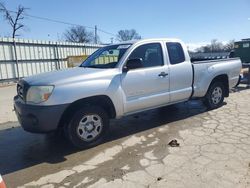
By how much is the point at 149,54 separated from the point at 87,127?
6.69ft

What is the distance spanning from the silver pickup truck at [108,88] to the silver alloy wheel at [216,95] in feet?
1.64

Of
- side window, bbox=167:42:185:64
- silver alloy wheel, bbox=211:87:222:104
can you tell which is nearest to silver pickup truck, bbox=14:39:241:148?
side window, bbox=167:42:185:64

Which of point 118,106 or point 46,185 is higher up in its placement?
point 118,106

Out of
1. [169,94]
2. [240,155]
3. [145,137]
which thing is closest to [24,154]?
[145,137]

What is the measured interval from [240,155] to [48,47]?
17.7 meters

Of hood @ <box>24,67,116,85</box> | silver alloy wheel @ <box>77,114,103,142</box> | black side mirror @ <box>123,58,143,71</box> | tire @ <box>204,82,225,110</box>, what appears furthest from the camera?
tire @ <box>204,82,225,110</box>

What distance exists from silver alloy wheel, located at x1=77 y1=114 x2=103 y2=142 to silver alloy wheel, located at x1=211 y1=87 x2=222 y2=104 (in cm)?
364

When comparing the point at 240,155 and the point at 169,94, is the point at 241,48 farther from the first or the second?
the point at 240,155

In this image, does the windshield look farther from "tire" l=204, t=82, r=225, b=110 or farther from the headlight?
"tire" l=204, t=82, r=225, b=110

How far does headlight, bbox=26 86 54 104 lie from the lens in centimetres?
423

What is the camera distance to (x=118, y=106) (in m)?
4.98

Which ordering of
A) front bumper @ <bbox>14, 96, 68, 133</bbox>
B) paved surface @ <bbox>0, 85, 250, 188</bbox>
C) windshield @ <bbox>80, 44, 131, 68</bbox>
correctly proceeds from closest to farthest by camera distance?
paved surface @ <bbox>0, 85, 250, 188</bbox>, front bumper @ <bbox>14, 96, 68, 133</bbox>, windshield @ <bbox>80, 44, 131, 68</bbox>

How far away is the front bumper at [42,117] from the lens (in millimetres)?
4207

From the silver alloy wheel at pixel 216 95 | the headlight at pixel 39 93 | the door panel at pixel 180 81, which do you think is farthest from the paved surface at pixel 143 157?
the headlight at pixel 39 93
